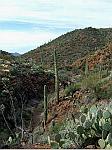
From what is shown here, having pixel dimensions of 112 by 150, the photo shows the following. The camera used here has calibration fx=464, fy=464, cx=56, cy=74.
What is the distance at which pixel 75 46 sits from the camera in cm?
6562

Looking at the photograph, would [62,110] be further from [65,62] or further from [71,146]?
[65,62]

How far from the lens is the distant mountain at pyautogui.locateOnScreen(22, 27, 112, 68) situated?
5975cm

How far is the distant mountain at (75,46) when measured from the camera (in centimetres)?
5975

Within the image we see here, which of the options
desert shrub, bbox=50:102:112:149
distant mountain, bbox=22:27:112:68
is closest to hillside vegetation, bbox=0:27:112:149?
desert shrub, bbox=50:102:112:149

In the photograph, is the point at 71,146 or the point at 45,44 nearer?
the point at 71,146

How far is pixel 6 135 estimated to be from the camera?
Result: 15297 millimetres

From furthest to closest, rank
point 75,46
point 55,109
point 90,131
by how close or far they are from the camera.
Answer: point 75,46
point 55,109
point 90,131

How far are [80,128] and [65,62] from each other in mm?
48232

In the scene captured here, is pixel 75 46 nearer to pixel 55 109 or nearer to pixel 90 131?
pixel 55 109

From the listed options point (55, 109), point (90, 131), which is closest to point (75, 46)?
point (55, 109)

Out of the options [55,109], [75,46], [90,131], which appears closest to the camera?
[90,131]

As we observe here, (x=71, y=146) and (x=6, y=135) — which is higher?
(x=71, y=146)

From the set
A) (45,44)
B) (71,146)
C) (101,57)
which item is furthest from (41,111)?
(45,44)

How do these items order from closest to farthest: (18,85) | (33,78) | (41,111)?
(41,111)
(18,85)
(33,78)
